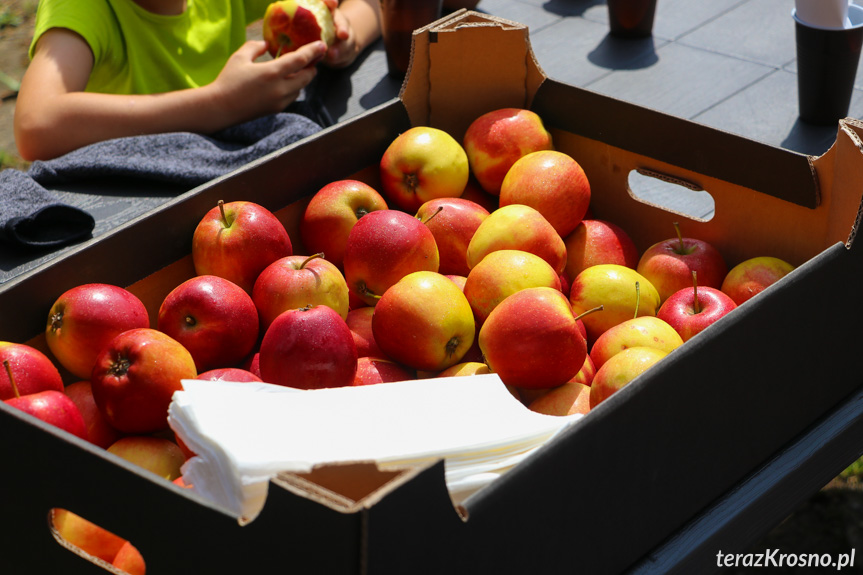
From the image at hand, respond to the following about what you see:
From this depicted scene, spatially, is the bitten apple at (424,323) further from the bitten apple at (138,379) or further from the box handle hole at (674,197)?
the box handle hole at (674,197)

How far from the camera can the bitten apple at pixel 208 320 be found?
2.73ft

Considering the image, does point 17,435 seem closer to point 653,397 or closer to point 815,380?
point 653,397

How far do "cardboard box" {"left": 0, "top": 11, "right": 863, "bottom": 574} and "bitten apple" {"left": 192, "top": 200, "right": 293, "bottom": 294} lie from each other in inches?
1.5

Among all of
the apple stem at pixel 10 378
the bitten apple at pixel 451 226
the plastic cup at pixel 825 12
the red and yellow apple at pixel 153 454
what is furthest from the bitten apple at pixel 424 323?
the plastic cup at pixel 825 12

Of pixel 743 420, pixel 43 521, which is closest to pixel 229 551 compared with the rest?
pixel 43 521

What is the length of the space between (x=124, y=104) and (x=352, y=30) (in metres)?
0.52

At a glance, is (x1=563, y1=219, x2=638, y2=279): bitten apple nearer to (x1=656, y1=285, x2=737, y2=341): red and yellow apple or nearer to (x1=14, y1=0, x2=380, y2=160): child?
(x1=656, y1=285, x2=737, y2=341): red and yellow apple

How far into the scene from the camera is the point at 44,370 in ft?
2.46

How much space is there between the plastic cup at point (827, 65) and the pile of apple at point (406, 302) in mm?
507

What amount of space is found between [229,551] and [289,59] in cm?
117

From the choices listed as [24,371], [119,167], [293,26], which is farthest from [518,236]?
[293,26]

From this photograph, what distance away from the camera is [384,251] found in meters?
0.92

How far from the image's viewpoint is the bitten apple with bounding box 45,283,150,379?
0.79m

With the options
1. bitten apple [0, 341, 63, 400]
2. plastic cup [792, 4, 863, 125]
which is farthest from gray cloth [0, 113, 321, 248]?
plastic cup [792, 4, 863, 125]
